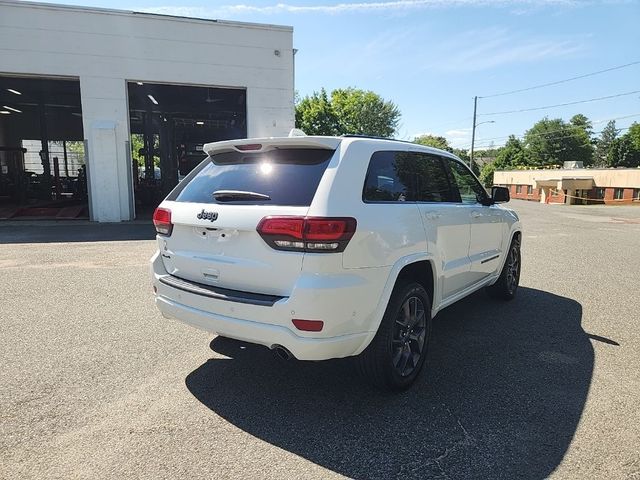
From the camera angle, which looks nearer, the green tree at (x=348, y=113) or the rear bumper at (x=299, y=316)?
the rear bumper at (x=299, y=316)

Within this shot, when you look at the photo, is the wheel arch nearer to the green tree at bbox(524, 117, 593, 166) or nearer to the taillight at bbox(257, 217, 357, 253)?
the taillight at bbox(257, 217, 357, 253)

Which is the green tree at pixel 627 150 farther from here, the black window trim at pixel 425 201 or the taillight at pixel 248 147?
the taillight at pixel 248 147

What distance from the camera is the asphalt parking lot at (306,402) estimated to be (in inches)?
103

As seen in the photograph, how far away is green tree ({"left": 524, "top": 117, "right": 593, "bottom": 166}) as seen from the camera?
89.4 metres

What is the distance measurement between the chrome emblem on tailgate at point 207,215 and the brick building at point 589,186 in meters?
47.2

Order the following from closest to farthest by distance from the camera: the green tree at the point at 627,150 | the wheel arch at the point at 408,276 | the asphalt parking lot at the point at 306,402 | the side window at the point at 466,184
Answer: the asphalt parking lot at the point at 306,402 → the wheel arch at the point at 408,276 → the side window at the point at 466,184 → the green tree at the point at 627,150

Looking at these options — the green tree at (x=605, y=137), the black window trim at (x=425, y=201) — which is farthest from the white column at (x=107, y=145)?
the green tree at (x=605, y=137)

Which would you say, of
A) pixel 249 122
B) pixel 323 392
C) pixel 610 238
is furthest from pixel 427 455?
pixel 249 122

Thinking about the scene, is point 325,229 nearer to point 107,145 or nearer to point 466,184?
point 466,184

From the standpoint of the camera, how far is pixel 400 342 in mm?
3457

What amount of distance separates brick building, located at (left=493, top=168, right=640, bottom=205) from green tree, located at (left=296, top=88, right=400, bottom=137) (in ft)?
61.3

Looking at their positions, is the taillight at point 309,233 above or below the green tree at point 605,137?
below

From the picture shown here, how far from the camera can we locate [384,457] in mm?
2662

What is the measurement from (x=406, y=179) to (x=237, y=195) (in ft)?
4.56
